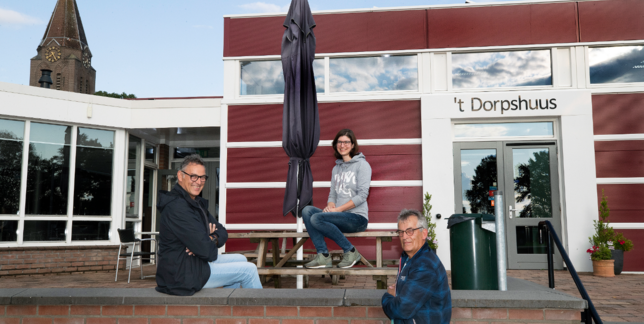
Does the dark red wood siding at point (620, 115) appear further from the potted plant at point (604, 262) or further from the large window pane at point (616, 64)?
the potted plant at point (604, 262)

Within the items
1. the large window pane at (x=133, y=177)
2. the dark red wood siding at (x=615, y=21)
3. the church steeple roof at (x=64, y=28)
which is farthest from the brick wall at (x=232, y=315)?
the church steeple roof at (x=64, y=28)

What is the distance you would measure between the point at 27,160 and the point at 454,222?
8.27 m

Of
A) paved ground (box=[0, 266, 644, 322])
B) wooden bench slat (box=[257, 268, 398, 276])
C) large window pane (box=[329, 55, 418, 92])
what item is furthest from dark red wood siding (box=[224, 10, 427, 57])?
wooden bench slat (box=[257, 268, 398, 276])

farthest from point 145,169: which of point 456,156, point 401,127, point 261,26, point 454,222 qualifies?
point 454,222

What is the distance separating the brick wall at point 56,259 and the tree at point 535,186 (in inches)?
313

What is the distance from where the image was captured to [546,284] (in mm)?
6660

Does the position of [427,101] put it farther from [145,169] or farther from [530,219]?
[145,169]

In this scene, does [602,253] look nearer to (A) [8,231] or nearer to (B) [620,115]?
(B) [620,115]

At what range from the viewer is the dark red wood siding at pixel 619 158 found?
8602mm

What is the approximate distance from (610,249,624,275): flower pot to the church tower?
6080cm

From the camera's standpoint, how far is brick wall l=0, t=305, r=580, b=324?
10.1ft

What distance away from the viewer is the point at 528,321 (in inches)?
120

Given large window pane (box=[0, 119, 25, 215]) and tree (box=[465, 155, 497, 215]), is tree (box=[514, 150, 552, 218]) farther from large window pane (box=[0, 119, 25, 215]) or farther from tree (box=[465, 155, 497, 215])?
large window pane (box=[0, 119, 25, 215])

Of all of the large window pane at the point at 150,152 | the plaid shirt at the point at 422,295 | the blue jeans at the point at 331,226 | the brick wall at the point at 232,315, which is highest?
the large window pane at the point at 150,152
